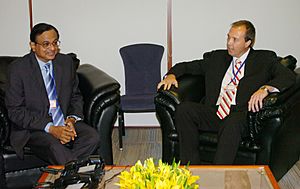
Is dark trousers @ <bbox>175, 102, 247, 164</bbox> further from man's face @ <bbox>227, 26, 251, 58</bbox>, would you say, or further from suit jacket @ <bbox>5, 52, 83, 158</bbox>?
suit jacket @ <bbox>5, 52, 83, 158</bbox>

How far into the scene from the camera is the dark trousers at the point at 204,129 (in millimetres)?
3521

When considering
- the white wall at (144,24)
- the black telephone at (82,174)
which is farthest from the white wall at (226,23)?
the black telephone at (82,174)

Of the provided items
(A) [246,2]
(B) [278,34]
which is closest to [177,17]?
(A) [246,2]

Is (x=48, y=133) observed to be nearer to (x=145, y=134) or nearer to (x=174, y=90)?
(x=174, y=90)

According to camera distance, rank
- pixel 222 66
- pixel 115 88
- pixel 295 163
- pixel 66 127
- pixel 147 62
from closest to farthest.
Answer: pixel 66 127 < pixel 115 88 < pixel 222 66 < pixel 295 163 < pixel 147 62

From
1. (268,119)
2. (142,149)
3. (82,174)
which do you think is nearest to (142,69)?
(142,149)

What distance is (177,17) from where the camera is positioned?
509cm

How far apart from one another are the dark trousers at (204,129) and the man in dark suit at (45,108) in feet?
2.12

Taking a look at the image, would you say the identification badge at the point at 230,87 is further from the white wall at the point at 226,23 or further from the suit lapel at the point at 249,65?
the white wall at the point at 226,23

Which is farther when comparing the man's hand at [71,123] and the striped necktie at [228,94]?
the striped necktie at [228,94]

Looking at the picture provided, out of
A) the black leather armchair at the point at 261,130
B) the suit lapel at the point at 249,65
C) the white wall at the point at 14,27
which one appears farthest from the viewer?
the white wall at the point at 14,27

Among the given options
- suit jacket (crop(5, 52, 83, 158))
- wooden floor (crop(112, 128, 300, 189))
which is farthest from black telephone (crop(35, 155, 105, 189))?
wooden floor (crop(112, 128, 300, 189))

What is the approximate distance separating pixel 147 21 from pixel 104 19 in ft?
1.45

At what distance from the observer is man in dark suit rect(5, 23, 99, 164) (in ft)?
11.4
